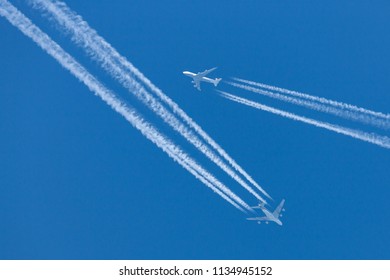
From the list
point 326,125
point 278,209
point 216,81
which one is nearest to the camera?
point 278,209

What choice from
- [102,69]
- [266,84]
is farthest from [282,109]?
[102,69]

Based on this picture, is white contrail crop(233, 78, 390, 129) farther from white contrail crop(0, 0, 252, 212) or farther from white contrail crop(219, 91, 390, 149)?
white contrail crop(0, 0, 252, 212)

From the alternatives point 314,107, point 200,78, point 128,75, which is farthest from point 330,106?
point 128,75

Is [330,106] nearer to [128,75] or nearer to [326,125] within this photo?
[326,125]

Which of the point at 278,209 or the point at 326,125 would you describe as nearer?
the point at 278,209

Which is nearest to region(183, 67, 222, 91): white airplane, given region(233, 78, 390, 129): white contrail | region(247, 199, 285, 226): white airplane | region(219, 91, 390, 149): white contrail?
region(219, 91, 390, 149): white contrail
